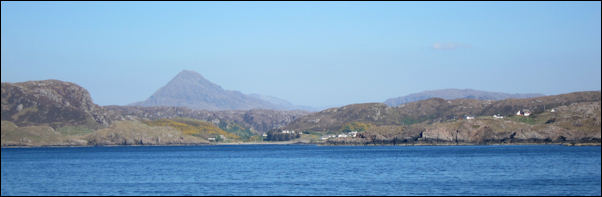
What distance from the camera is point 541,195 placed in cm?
5759

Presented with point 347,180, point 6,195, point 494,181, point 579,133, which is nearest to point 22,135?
point 6,195

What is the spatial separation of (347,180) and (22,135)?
33703 mm

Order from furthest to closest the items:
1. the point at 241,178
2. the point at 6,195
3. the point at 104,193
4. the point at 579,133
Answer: the point at 579,133 < the point at 241,178 < the point at 104,193 < the point at 6,195

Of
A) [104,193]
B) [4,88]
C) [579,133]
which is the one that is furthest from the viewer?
[579,133]

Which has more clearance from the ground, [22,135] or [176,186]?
Answer: [22,135]

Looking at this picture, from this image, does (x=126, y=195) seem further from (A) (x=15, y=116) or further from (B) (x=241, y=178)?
(B) (x=241, y=178)

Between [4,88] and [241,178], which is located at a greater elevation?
[4,88]

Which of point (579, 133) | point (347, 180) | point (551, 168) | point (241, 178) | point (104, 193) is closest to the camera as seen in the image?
point (104, 193)

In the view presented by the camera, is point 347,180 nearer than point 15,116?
No

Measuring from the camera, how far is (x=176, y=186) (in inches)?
2753

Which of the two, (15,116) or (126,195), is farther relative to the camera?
(126,195)

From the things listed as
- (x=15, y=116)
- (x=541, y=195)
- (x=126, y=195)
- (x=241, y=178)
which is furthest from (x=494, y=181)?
(x=15, y=116)

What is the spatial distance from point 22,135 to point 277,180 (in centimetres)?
2722

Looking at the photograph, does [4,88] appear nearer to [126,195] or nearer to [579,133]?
[126,195]
